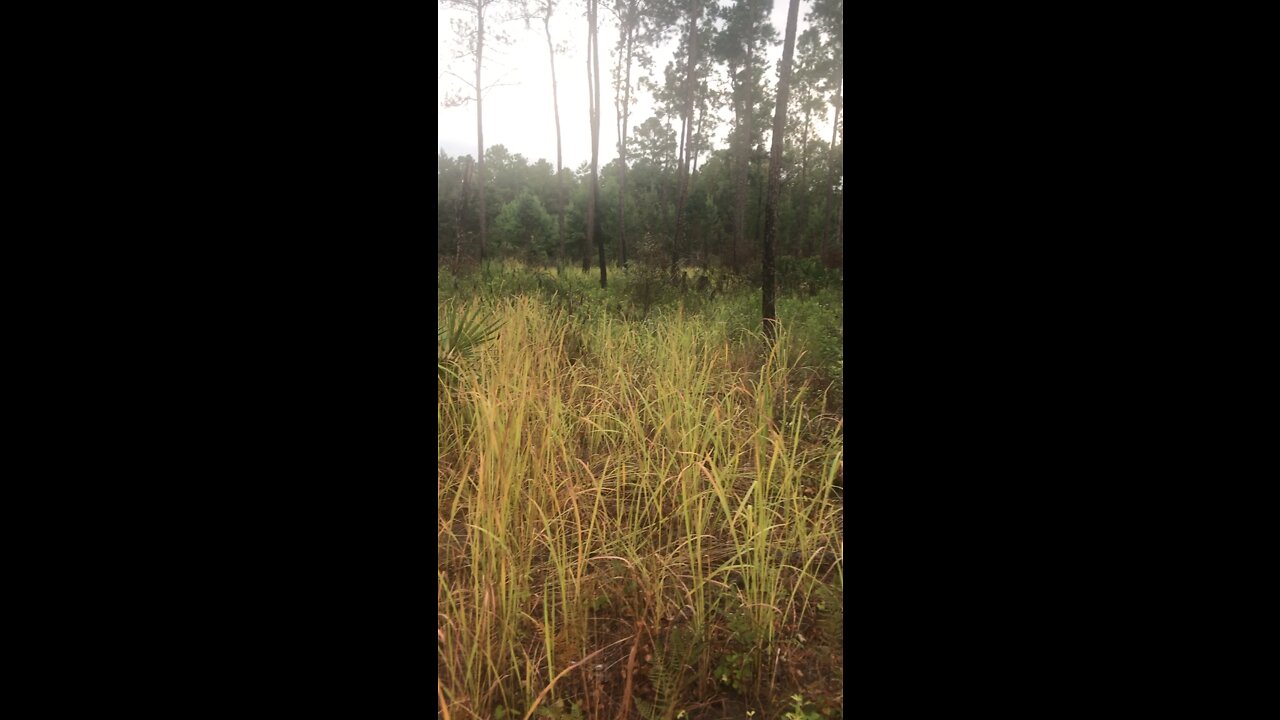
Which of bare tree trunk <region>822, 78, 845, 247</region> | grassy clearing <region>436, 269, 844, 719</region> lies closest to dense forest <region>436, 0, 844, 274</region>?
bare tree trunk <region>822, 78, 845, 247</region>

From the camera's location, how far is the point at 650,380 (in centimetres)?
137

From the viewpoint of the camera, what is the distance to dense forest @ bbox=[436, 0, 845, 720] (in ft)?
3.53

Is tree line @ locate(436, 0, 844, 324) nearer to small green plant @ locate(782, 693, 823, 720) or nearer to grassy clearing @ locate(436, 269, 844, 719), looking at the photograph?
grassy clearing @ locate(436, 269, 844, 719)

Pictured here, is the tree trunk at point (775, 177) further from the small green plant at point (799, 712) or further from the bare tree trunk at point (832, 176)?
the small green plant at point (799, 712)

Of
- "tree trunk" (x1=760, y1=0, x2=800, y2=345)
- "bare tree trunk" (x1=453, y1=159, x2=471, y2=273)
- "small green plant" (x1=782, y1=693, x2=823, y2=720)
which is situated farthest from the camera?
"bare tree trunk" (x1=453, y1=159, x2=471, y2=273)

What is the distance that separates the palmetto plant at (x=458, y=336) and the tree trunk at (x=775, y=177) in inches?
27.3

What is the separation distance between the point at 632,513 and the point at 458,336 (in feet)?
2.02

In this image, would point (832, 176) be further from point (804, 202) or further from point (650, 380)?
point (650, 380)

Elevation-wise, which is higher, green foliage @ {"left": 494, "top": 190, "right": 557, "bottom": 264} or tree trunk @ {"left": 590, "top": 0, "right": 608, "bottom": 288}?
tree trunk @ {"left": 590, "top": 0, "right": 608, "bottom": 288}
